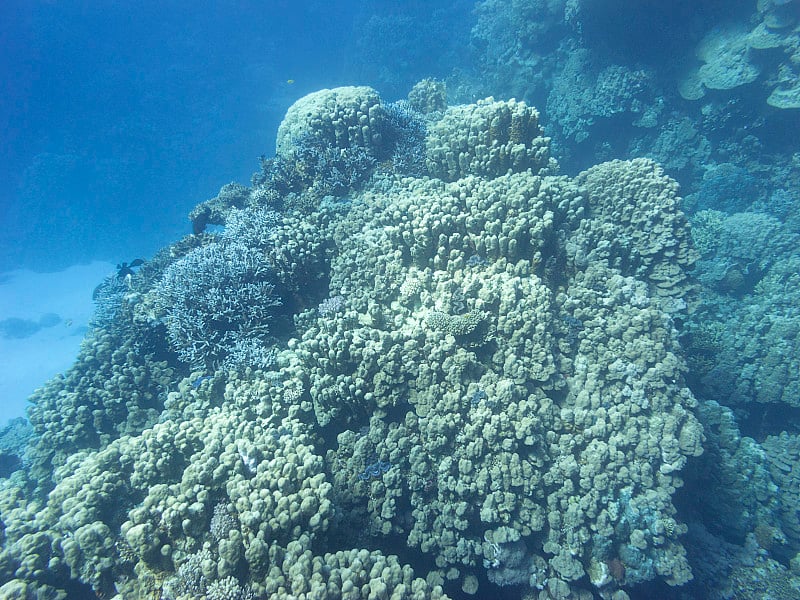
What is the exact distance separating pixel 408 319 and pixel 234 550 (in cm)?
304

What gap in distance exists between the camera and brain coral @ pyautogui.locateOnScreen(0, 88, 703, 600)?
10.4 feet

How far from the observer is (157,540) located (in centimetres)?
309

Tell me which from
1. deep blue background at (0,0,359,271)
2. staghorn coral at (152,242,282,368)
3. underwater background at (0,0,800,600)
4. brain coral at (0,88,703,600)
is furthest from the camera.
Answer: deep blue background at (0,0,359,271)

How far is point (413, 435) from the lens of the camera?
4293 mm

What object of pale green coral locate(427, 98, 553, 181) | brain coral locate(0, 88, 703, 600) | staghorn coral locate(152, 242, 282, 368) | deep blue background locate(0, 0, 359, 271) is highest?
deep blue background locate(0, 0, 359, 271)

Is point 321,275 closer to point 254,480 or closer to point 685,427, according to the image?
point 254,480

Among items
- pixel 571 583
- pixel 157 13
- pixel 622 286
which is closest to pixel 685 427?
pixel 622 286

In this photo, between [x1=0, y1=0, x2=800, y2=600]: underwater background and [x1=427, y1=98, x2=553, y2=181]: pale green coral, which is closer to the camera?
[x1=0, y1=0, x2=800, y2=600]: underwater background

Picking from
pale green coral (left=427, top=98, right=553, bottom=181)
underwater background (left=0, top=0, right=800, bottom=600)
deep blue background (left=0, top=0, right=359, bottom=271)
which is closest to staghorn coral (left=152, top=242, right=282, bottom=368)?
underwater background (left=0, top=0, right=800, bottom=600)

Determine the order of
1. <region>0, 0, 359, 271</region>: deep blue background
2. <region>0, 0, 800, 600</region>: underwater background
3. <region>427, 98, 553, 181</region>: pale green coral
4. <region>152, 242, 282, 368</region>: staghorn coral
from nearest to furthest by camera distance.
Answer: <region>0, 0, 800, 600</region>: underwater background
<region>152, 242, 282, 368</region>: staghorn coral
<region>427, 98, 553, 181</region>: pale green coral
<region>0, 0, 359, 271</region>: deep blue background

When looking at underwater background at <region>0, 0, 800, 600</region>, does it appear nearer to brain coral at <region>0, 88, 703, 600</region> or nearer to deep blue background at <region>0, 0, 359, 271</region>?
brain coral at <region>0, 88, 703, 600</region>

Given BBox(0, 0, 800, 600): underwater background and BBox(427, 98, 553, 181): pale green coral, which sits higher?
BBox(427, 98, 553, 181): pale green coral

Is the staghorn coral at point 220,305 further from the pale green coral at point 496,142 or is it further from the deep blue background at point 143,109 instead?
the deep blue background at point 143,109

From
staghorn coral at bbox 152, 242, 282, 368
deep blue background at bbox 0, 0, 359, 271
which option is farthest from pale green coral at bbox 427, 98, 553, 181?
deep blue background at bbox 0, 0, 359, 271
